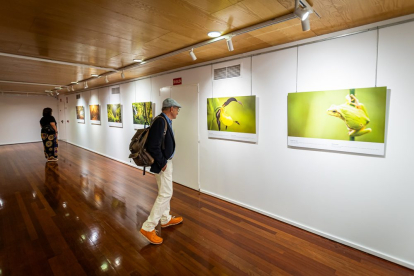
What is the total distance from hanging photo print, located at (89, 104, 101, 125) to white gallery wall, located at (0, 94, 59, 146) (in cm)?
527

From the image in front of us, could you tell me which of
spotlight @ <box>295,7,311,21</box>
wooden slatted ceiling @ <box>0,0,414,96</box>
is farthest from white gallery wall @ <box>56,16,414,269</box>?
spotlight @ <box>295,7,311,21</box>

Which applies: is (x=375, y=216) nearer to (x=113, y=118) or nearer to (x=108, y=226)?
(x=108, y=226)

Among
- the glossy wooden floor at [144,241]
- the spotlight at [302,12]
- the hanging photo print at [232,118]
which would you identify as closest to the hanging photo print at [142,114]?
the glossy wooden floor at [144,241]

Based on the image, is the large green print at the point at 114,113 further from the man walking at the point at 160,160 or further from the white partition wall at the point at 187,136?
the man walking at the point at 160,160

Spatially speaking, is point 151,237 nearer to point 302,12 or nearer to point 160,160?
point 160,160

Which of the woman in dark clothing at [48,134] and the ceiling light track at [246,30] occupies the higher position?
the ceiling light track at [246,30]

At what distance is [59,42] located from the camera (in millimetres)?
3266

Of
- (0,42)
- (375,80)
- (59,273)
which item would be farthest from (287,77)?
(0,42)

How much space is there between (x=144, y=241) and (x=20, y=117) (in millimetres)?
12630

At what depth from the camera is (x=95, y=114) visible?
28.9 feet

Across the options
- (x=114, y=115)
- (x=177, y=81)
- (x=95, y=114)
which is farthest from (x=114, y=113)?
(x=177, y=81)

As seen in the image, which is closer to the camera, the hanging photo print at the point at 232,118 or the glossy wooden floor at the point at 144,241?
the glossy wooden floor at the point at 144,241

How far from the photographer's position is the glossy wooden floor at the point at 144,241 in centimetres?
245

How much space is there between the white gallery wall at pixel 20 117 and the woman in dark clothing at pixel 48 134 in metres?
5.98
